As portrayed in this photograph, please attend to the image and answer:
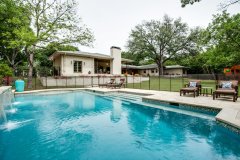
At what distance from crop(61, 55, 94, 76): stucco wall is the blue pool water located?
40.9ft

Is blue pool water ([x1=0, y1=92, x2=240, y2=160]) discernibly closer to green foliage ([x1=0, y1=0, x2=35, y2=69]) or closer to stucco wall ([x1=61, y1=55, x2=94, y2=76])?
green foliage ([x1=0, y1=0, x2=35, y2=69])

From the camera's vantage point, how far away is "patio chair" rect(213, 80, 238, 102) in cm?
738

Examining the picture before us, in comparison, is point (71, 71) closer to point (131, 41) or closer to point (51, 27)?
point (51, 27)

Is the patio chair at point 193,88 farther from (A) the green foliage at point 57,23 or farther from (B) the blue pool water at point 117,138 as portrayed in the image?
(A) the green foliage at point 57,23

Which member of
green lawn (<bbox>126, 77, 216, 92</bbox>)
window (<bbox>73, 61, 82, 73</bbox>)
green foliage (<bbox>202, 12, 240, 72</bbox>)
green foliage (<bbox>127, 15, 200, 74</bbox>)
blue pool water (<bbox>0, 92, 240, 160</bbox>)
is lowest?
blue pool water (<bbox>0, 92, 240, 160</bbox>)

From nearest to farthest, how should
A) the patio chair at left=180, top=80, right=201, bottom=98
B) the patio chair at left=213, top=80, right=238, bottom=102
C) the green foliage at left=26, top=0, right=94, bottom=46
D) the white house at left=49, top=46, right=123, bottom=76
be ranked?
1. the patio chair at left=213, top=80, right=238, bottom=102
2. the patio chair at left=180, top=80, right=201, bottom=98
3. the green foliage at left=26, top=0, right=94, bottom=46
4. the white house at left=49, top=46, right=123, bottom=76

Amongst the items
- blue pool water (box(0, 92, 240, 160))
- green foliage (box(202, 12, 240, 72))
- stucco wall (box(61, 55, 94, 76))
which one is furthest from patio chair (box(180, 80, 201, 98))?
stucco wall (box(61, 55, 94, 76))

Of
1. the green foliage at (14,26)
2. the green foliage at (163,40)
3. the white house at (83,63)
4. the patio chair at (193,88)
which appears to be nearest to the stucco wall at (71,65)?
the white house at (83,63)

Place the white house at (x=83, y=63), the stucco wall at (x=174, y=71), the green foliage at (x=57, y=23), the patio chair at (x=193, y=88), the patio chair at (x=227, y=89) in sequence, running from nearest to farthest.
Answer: the patio chair at (x=227, y=89), the patio chair at (x=193, y=88), the green foliage at (x=57, y=23), the white house at (x=83, y=63), the stucco wall at (x=174, y=71)

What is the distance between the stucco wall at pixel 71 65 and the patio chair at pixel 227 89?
1566cm

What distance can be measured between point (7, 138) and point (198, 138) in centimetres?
555

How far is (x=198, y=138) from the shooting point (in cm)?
425

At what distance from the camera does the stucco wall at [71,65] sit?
719 inches

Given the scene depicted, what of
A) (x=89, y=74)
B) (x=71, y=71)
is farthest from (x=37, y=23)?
(x=89, y=74)
